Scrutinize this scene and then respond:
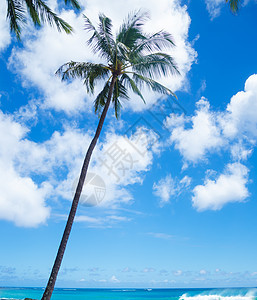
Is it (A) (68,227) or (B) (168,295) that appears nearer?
(A) (68,227)

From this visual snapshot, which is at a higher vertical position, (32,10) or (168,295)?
(32,10)

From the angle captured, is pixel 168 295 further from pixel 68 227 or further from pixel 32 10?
pixel 32 10

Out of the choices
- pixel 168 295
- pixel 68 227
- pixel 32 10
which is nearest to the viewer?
pixel 68 227

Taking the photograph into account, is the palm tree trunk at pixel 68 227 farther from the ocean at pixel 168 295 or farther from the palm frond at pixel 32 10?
the ocean at pixel 168 295

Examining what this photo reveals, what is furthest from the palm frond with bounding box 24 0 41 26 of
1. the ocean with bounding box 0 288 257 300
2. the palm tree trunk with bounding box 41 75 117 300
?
the ocean with bounding box 0 288 257 300

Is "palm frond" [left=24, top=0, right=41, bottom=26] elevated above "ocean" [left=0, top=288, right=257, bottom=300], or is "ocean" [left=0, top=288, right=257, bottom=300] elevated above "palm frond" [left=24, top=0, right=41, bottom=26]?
"palm frond" [left=24, top=0, right=41, bottom=26]

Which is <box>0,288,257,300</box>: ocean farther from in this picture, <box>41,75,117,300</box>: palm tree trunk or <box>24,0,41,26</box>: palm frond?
<box>24,0,41,26</box>: palm frond

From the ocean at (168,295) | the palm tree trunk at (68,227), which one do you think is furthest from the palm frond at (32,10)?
the ocean at (168,295)

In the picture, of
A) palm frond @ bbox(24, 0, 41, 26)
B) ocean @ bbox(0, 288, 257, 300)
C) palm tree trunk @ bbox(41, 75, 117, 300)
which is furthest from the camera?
ocean @ bbox(0, 288, 257, 300)

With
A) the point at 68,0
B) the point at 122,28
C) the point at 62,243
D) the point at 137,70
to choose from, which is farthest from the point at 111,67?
the point at 62,243

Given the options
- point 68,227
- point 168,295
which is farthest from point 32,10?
point 168,295

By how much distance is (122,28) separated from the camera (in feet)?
37.6

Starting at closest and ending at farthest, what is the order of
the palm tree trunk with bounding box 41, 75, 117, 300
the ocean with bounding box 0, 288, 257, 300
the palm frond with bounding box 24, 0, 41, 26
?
the palm tree trunk with bounding box 41, 75, 117, 300 < the palm frond with bounding box 24, 0, 41, 26 < the ocean with bounding box 0, 288, 257, 300

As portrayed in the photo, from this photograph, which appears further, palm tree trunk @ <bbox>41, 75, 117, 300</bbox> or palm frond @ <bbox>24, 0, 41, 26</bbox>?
palm frond @ <bbox>24, 0, 41, 26</bbox>
